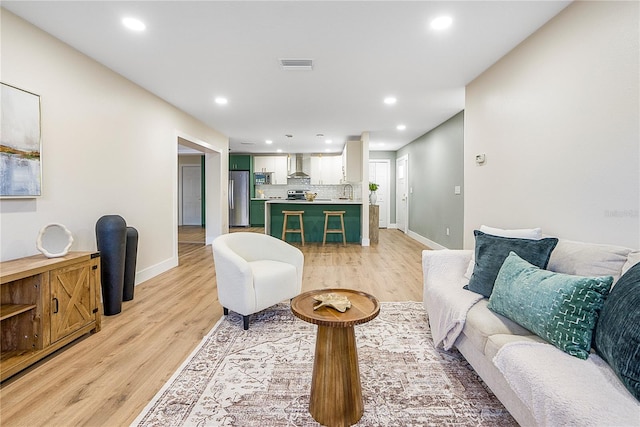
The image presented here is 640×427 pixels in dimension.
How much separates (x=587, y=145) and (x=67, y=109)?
398 centimetres

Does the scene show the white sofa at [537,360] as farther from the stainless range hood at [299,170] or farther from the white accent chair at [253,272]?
the stainless range hood at [299,170]

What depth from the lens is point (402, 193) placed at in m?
8.49

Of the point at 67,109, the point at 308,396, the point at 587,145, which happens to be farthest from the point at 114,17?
the point at 587,145

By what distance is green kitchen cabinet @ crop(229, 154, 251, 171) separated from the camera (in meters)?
9.58

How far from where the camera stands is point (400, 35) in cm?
246

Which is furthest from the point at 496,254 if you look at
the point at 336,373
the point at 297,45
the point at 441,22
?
the point at 297,45

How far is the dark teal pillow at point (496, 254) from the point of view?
1780 millimetres

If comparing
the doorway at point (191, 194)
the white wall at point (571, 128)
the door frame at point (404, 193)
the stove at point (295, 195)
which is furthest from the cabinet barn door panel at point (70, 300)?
the doorway at point (191, 194)

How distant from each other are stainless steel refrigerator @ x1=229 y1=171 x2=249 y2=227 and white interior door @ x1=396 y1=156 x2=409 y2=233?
4.62 m

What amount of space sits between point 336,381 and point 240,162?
8.92 meters

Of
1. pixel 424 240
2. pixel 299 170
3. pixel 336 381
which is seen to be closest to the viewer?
pixel 336 381

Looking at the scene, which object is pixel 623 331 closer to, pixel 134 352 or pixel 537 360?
pixel 537 360

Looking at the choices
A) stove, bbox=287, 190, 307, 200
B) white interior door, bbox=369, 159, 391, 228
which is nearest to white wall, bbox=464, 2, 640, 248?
white interior door, bbox=369, 159, 391, 228

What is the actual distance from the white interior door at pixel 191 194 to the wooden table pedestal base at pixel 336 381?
31.4ft
